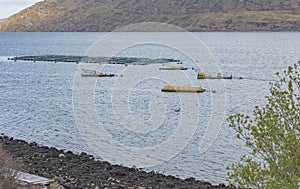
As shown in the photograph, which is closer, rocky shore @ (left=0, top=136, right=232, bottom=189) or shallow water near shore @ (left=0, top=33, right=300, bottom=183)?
rocky shore @ (left=0, top=136, right=232, bottom=189)

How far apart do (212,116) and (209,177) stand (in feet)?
52.8

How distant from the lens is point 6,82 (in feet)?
220

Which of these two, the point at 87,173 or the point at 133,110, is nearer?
the point at 87,173

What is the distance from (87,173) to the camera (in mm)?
21547

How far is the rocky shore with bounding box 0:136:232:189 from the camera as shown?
19.8 meters

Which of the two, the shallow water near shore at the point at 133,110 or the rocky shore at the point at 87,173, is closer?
the rocky shore at the point at 87,173

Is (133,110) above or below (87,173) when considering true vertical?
above

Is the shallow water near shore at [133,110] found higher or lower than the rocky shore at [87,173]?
higher

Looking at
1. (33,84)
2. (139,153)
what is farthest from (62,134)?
(33,84)

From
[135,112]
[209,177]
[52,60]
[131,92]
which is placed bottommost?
[209,177]

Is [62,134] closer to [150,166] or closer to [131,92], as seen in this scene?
[150,166]

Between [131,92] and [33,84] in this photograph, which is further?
[33,84]

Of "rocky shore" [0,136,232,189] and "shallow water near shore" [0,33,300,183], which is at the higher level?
"shallow water near shore" [0,33,300,183]

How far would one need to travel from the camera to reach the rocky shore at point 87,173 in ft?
64.9
